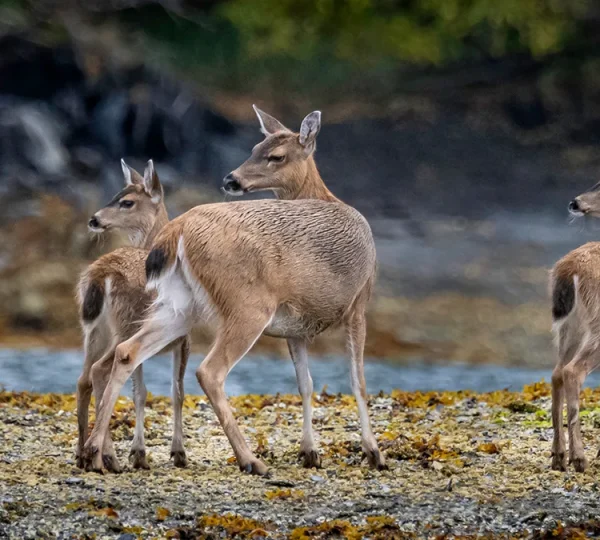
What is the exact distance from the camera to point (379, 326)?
15047 mm

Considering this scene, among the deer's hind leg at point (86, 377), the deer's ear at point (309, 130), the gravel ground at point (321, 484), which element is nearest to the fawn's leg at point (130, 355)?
the gravel ground at point (321, 484)

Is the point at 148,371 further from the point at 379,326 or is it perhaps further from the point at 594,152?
the point at 594,152

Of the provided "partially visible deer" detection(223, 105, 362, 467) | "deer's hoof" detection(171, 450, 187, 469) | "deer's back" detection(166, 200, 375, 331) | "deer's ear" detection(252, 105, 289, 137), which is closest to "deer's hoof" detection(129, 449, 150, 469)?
"deer's hoof" detection(171, 450, 187, 469)

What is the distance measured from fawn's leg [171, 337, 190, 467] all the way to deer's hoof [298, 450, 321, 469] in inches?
31.3

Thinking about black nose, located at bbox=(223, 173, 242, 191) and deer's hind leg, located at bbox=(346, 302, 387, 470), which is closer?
deer's hind leg, located at bbox=(346, 302, 387, 470)

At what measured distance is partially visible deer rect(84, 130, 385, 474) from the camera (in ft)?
23.1

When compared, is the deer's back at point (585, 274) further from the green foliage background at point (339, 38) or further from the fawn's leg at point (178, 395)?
the green foliage background at point (339, 38)

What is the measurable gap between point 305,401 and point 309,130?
196 cm

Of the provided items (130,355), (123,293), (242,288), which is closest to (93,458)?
(130,355)

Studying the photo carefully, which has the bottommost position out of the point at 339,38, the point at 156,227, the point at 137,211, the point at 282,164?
the point at 156,227

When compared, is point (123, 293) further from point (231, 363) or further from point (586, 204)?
point (586, 204)

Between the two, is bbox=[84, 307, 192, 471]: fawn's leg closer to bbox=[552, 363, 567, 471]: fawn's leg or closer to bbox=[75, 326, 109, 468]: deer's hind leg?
bbox=[75, 326, 109, 468]: deer's hind leg

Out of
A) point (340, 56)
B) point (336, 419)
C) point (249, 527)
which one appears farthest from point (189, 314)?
point (340, 56)

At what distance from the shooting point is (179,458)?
7723mm
